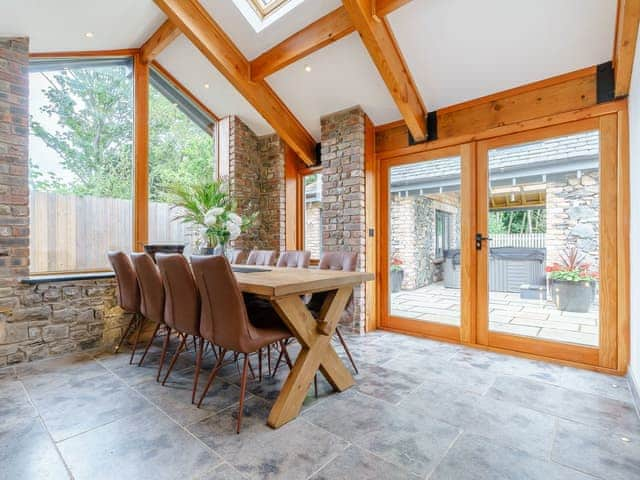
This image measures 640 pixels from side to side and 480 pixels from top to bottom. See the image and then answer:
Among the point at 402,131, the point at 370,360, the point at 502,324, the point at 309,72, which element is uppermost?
the point at 309,72

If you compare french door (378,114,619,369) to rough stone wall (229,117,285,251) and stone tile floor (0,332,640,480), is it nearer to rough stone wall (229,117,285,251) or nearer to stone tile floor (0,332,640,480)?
stone tile floor (0,332,640,480)

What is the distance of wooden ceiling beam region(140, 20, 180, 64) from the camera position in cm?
329

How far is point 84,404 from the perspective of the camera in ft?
6.81

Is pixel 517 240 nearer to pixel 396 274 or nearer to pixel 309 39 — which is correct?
pixel 396 274

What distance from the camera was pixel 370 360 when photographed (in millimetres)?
2865

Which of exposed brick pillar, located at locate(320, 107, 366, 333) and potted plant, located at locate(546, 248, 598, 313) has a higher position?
exposed brick pillar, located at locate(320, 107, 366, 333)

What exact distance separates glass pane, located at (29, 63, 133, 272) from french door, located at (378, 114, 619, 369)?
296 cm

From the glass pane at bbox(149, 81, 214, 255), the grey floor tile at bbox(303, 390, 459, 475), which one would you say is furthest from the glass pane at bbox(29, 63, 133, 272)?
the grey floor tile at bbox(303, 390, 459, 475)

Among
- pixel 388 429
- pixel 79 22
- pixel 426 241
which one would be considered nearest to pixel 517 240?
pixel 426 241

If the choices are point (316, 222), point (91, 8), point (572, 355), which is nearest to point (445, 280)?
point (572, 355)

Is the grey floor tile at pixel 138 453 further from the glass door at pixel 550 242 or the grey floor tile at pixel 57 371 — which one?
the glass door at pixel 550 242

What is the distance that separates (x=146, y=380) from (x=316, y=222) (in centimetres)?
283

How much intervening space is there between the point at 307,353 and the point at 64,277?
2.44 meters

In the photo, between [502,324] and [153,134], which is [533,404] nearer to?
[502,324]
